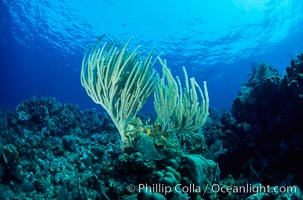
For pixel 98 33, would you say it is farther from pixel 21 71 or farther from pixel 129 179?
pixel 21 71

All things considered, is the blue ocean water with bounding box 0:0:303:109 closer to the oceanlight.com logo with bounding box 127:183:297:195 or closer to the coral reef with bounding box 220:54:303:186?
the coral reef with bounding box 220:54:303:186

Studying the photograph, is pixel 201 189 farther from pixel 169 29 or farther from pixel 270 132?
pixel 169 29

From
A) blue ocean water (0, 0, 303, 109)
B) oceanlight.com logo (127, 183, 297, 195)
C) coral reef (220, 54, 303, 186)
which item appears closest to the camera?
oceanlight.com logo (127, 183, 297, 195)

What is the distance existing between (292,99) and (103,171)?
12.6 ft

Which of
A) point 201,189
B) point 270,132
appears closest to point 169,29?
point 270,132

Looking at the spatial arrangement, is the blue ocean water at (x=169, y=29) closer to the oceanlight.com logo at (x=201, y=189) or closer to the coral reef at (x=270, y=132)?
the coral reef at (x=270, y=132)

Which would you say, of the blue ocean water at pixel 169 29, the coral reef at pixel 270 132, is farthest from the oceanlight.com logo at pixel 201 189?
the blue ocean water at pixel 169 29

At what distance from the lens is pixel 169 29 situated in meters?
29.3

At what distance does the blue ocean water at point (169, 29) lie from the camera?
1003 inches

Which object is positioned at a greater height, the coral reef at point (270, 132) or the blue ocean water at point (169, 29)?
the blue ocean water at point (169, 29)

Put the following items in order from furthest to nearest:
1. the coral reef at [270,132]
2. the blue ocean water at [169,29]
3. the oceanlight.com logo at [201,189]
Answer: the blue ocean water at [169,29] → the coral reef at [270,132] → the oceanlight.com logo at [201,189]

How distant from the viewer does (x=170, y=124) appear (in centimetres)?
486

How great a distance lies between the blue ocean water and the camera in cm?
2547

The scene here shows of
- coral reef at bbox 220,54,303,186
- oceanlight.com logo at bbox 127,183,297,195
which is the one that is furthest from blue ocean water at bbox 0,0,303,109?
oceanlight.com logo at bbox 127,183,297,195
